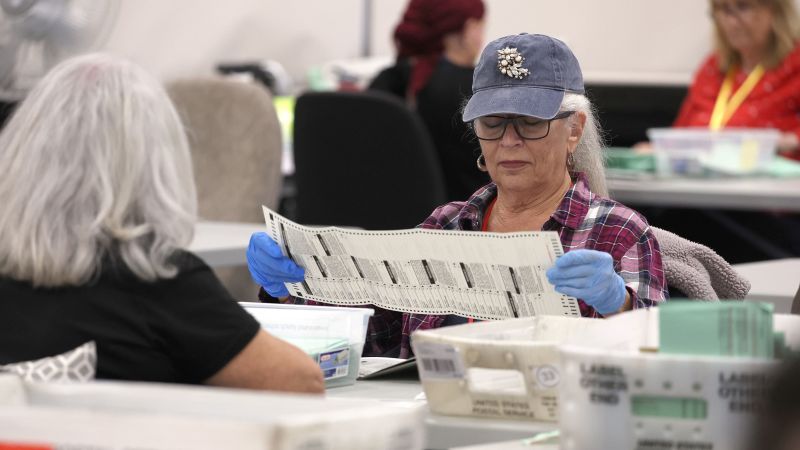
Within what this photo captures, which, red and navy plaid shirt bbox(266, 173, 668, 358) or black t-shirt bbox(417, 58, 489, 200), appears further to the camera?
black t-shirt bbox(417, 58, 489, 200)

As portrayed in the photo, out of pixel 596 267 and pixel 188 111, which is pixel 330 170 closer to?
pixel 188 111

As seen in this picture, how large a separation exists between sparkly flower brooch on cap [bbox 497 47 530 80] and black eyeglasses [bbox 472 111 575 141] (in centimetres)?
7

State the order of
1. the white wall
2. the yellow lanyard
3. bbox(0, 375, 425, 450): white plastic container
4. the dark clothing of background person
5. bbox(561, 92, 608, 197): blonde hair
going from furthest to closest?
the white wall, the yellow lanyard, the dark clothing of background person, bbox(561, 92, 608, 197): blonde hair, bbox(0, 375, 425, 450): white plastic container

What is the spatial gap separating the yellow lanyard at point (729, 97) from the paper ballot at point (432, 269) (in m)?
2.92

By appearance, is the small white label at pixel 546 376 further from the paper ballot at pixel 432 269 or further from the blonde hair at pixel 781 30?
the blonde hair at pixel 781 30

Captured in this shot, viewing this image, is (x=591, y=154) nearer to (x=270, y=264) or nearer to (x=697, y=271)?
(x=697, y=271)

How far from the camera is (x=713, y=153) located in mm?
4133

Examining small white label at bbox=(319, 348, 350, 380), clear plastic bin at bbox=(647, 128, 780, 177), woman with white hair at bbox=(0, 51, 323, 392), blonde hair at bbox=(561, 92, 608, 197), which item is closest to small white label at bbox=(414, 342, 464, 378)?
woman with white hair at bbox=(0, 51, 323, 392)

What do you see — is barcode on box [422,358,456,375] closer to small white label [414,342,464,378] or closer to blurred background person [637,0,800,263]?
small white label [414,342,464,378]

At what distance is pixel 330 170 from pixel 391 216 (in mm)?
234

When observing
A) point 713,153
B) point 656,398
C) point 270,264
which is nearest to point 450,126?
point 713,153

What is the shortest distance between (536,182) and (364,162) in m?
1.78

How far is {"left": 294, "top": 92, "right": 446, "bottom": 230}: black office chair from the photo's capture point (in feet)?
12.3

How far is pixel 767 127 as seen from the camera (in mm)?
4473
